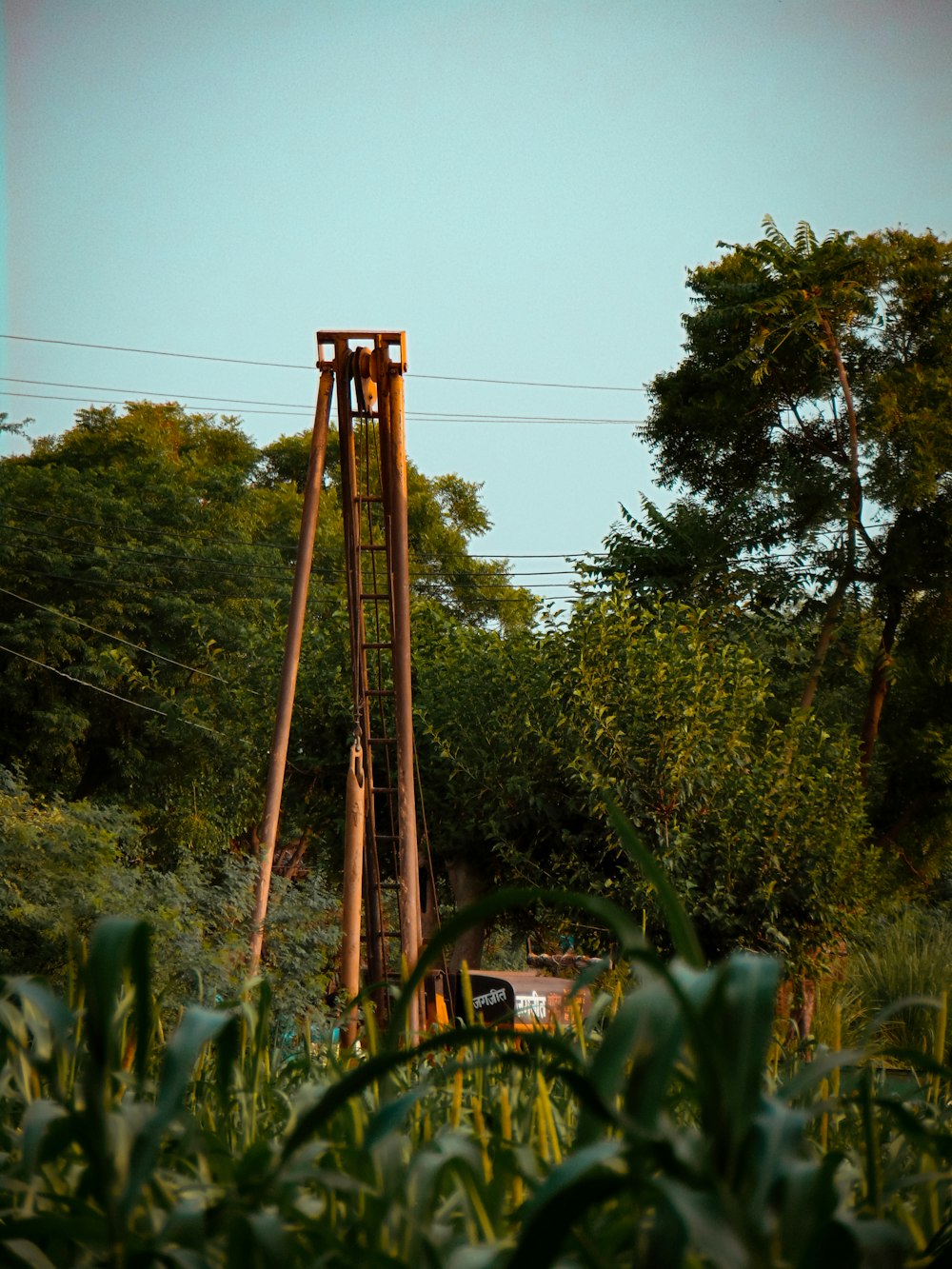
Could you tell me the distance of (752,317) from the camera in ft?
42.2

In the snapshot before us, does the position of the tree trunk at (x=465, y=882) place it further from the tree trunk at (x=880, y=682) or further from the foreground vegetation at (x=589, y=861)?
the tree trunk at (x=880, y=682)

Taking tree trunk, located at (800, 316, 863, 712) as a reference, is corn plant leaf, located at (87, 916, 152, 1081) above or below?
below

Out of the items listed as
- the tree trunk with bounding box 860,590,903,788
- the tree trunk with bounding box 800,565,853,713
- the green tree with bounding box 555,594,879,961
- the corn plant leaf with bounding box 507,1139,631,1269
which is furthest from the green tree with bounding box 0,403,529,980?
the corn plant leaf with bounding box 507,1139,631,1269

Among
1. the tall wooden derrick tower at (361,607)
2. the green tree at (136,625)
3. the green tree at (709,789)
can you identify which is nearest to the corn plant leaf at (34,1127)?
the tall wooden derrick tower at (361,607)

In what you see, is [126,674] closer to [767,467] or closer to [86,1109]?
[767,467]

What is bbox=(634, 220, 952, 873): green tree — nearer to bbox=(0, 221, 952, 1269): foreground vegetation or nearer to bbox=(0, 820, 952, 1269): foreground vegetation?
bbox=(0, 221, 952, 1269): foreground vegetation

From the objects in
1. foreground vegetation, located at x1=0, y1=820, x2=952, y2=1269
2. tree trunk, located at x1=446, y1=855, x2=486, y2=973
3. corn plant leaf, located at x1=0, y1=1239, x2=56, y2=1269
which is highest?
foreground vegetation, located at x1=0, y1=820, x2=952, y2=1269

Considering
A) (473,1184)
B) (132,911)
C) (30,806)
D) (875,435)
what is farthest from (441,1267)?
(875,435)

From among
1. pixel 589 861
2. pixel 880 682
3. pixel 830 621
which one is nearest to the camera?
pixel 589 861

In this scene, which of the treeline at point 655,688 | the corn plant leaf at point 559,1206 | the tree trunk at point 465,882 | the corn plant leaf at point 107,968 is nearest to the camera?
the corn plant leaf at point 559,1206

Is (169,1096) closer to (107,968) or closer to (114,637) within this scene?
(107,968)

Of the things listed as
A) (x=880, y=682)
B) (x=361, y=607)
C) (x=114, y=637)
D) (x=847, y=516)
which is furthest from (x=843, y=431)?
(x=114, y=637)

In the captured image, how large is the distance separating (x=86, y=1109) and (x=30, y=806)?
23.6 ft

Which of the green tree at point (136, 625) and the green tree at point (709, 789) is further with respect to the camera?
the green tree at point (136, 625)
